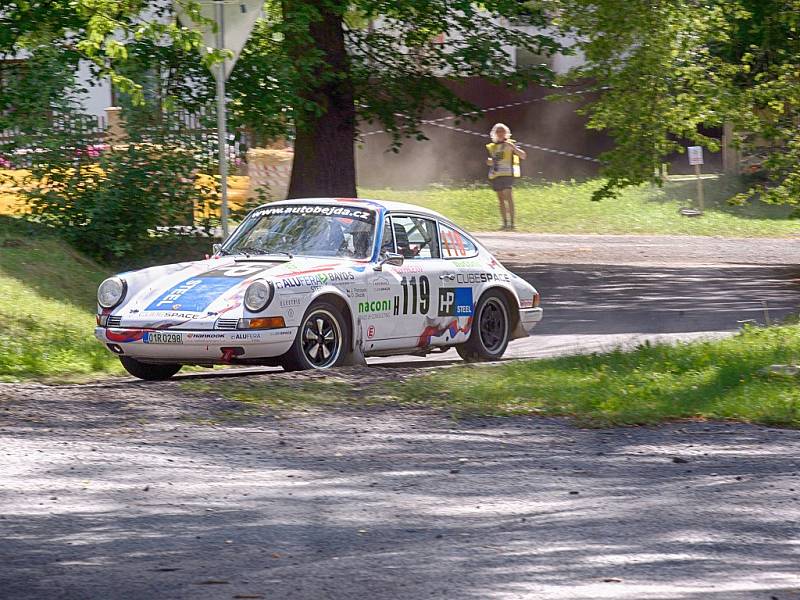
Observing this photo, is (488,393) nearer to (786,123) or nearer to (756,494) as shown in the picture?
(756,494)

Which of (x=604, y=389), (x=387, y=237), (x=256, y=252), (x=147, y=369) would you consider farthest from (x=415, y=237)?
(x=604, y=389)

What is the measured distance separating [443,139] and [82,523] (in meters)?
30.2

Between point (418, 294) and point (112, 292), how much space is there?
8.38 ft

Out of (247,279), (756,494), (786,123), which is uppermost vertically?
(786,123)

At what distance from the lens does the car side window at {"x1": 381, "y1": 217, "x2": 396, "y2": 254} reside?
1234cm

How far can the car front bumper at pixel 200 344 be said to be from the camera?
1091 centimetres

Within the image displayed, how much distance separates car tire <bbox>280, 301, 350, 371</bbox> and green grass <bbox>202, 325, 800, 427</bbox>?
2.13ft

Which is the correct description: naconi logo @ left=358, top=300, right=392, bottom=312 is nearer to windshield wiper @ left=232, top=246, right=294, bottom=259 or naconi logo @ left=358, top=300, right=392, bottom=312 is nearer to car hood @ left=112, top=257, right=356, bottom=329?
car hood @ left=112, top=257, right=356, bottom=329

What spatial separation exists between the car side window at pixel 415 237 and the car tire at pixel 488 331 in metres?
0.72

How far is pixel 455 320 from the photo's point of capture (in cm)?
1293

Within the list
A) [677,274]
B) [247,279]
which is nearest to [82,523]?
[247,279]

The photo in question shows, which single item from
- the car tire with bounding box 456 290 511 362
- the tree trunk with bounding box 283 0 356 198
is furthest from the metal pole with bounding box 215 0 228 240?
the tree trunk with bounding box 283 0 356 198

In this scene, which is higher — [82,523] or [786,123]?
[786,123]

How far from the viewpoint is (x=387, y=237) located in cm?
1243
